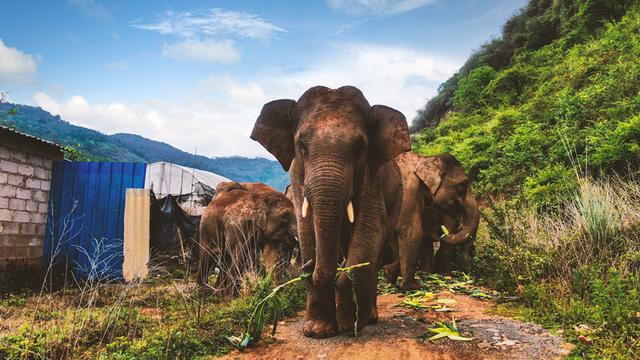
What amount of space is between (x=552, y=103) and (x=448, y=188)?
1269 cm

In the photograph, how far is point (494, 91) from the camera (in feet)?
102

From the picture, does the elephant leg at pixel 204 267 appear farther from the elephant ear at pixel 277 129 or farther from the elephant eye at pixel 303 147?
the elephant eye at pixel 303 147

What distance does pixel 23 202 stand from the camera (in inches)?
455

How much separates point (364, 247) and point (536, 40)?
3508 centimetres

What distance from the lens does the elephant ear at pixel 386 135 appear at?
5.47 m

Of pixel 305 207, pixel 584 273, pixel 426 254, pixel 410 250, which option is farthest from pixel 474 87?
pixel 305 207

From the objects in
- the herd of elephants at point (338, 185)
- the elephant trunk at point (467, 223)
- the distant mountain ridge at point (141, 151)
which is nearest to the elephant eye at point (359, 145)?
the herd of elephants at point (338, 185)

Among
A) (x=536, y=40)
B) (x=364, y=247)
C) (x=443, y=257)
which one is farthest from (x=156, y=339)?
(x=536, y=40)

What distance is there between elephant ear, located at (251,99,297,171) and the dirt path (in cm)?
219

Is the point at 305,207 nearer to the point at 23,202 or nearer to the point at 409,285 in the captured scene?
the point at 409,285

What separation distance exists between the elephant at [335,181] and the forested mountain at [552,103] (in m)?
4.96

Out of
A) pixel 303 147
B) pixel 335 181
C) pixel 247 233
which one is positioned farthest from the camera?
pixel 247 233

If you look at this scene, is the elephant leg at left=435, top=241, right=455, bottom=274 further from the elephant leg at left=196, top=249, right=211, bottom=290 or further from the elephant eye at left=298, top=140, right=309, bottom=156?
the elephant eye at left=298, top=140, right=309, bottom=156

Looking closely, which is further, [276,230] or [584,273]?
[276,230]
